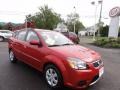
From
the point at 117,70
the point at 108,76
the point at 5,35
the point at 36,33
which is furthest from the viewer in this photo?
the point at 5,35

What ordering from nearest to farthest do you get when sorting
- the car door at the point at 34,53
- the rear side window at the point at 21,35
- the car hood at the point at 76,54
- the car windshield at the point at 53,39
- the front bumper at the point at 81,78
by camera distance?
1. the front bumper at the point at 81,78
2. the car hood at the point at 76,54
3. the car door at the point at 34,53
4. the car windshield at the point at 53,39
5. the rear side window at the point at 21,35

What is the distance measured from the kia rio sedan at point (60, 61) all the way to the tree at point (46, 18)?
2222 inches

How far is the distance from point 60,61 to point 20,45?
8.74 feet

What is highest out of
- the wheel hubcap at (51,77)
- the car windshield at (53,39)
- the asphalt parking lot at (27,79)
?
the car windshield at (53,39)

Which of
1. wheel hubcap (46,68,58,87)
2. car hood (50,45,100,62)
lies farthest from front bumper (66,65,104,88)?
wheel hubcap (46,68,58,87)

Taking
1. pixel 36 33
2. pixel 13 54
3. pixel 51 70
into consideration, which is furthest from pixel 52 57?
pixel 13 54

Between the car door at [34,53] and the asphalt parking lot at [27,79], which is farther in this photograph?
the car door at [34,53]

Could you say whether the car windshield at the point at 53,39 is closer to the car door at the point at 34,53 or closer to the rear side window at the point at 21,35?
the car door at the point at 34,53

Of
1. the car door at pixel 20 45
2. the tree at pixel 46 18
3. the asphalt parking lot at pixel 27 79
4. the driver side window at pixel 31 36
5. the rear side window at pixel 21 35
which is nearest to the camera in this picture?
the asphalt parking lot at pixel 27 79

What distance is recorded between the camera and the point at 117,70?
322 inches

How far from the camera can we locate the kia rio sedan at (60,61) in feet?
16.7

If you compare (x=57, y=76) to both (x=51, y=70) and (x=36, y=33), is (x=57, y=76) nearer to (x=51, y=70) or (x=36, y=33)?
(x=51, y=70)

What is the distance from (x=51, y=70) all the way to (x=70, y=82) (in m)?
0.75

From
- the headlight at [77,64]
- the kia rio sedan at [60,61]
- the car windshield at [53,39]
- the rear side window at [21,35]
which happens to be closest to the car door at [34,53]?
the kia rio sedan at [60,61]
